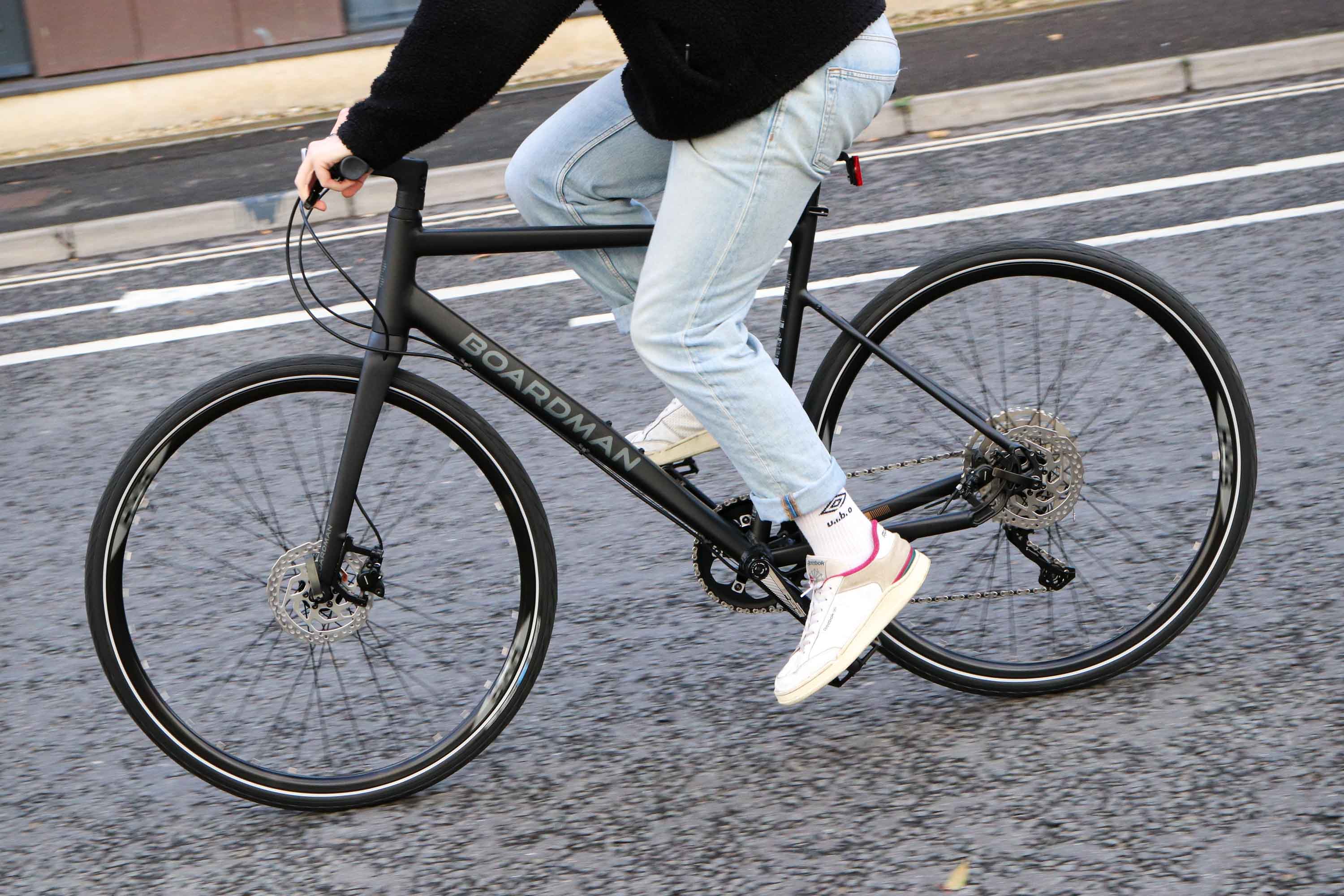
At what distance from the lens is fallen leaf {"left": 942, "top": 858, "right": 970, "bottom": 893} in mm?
2680

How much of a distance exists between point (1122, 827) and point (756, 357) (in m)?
1.04

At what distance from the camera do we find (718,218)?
9.18ft

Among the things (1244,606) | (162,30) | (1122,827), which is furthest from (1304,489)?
(162,30)

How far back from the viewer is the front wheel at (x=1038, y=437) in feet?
10.3

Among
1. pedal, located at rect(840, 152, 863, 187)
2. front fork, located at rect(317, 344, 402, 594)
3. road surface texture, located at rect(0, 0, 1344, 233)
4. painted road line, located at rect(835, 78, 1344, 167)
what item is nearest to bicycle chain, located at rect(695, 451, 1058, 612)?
pedal, located at rect(840, 152, 863, 187)

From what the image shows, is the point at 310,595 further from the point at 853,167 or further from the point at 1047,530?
the point at 1047,530

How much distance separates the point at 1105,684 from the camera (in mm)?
3312

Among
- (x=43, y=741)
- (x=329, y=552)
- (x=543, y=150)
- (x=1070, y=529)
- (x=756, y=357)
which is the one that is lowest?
(x=43, y=741)

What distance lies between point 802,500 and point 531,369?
0.56 meters

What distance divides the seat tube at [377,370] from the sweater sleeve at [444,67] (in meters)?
0.24

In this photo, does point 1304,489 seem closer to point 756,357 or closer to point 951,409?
point 951,409

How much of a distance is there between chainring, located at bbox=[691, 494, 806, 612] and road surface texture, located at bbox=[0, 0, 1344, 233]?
6163 mm

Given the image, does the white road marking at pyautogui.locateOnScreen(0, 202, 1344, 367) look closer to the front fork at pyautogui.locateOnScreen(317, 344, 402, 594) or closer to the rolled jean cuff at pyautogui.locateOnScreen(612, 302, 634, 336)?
the rolled jean cuff at pyautogui.locateOnScreen(612, 302, 634, 336)

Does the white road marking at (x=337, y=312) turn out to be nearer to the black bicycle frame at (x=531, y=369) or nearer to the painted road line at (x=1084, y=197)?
the painted road line at (x=1084, y=197)
